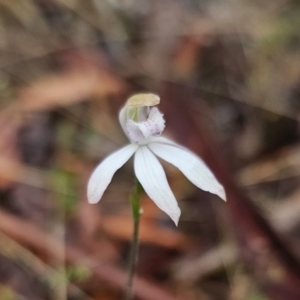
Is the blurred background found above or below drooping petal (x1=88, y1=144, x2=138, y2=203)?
above

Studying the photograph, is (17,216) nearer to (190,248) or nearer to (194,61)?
(190,248)

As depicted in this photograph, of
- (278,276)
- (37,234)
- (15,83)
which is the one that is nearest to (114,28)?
(15,83)

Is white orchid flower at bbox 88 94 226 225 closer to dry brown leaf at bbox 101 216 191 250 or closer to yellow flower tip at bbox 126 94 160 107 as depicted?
yellow flower tip at bbox 126 94 160 107

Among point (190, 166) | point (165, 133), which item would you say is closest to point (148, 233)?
point (165, 133)

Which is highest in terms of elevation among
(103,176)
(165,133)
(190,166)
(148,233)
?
(165,133)

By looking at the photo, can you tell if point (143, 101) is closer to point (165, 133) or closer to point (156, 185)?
point (156, 185)

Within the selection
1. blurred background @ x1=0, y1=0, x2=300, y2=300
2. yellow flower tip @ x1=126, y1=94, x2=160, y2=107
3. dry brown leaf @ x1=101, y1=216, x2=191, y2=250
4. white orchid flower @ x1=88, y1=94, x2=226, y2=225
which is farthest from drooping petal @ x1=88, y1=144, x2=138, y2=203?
dry brown leaf @ x1=101, y1=216, x2=191, y2=250
